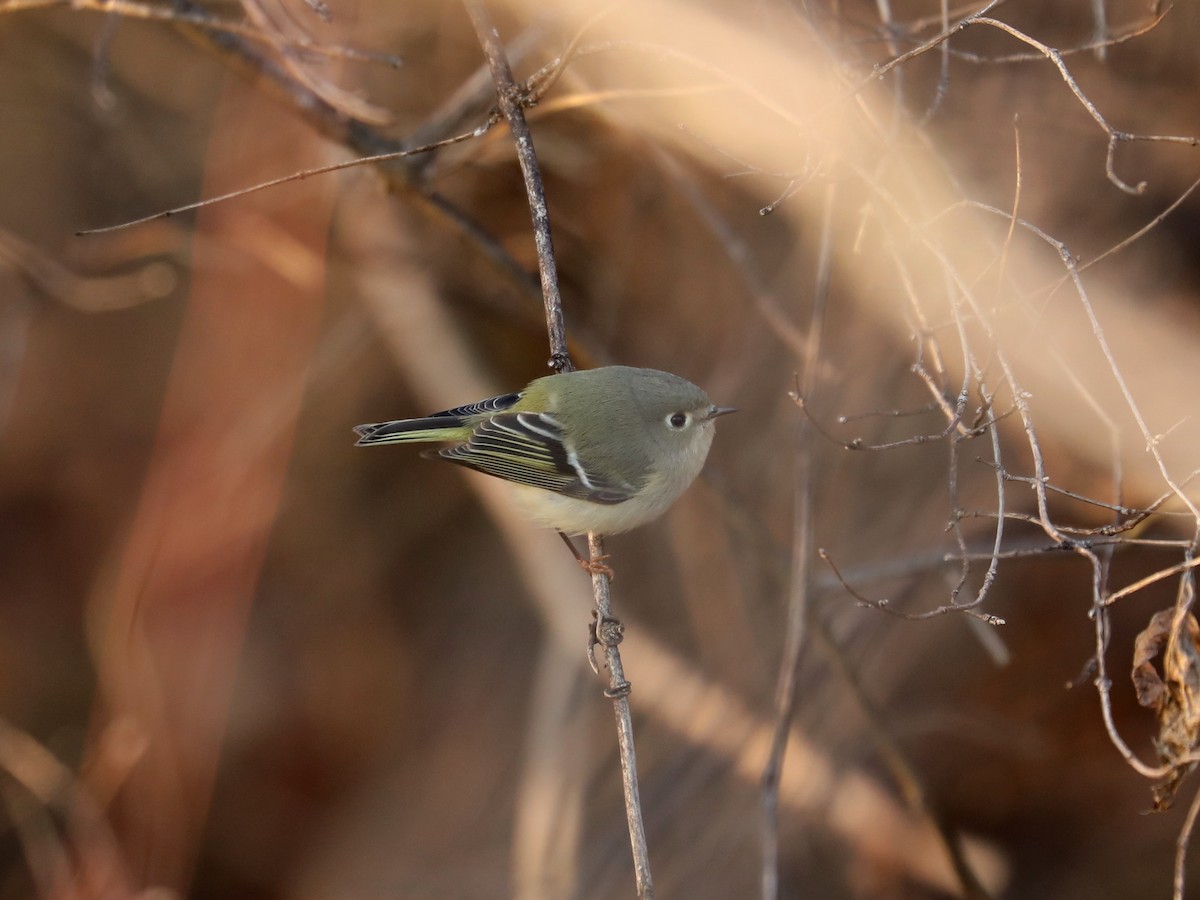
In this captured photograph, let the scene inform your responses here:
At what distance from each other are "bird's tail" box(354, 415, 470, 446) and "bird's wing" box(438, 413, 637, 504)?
58mm

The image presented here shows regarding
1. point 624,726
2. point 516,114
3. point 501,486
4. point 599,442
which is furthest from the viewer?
point 501,486

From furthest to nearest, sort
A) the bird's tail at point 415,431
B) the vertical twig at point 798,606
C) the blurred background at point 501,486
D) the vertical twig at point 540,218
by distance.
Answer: the blurred background at point 501,486 < the bird's tail at point 415,431 < the vertical twig at point 798,606 < the vertical twig at point 540,218

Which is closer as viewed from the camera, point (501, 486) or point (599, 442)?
point (599, 442)

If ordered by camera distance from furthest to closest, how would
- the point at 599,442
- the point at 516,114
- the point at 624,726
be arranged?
the point at 599,442
the point at 516,114
the point at 624,726

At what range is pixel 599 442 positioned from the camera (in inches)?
86.9

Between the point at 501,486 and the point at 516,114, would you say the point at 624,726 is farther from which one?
the point at 501,486

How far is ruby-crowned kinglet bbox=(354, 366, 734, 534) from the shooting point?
218 cm

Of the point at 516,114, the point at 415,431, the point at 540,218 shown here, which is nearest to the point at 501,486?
the point at 415,431

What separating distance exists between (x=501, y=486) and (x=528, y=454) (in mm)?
1023

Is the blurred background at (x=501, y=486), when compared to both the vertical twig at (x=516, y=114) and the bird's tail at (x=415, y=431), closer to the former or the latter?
the vertical twig at (x=516, y=114)

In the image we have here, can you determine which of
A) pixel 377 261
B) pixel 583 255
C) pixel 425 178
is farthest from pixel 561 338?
pixel 377 261

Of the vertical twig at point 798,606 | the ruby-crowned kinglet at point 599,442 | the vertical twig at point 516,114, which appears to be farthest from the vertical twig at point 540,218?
the vertical twig at point 798,606

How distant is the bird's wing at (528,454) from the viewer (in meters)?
2.23

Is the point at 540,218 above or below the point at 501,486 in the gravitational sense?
below
